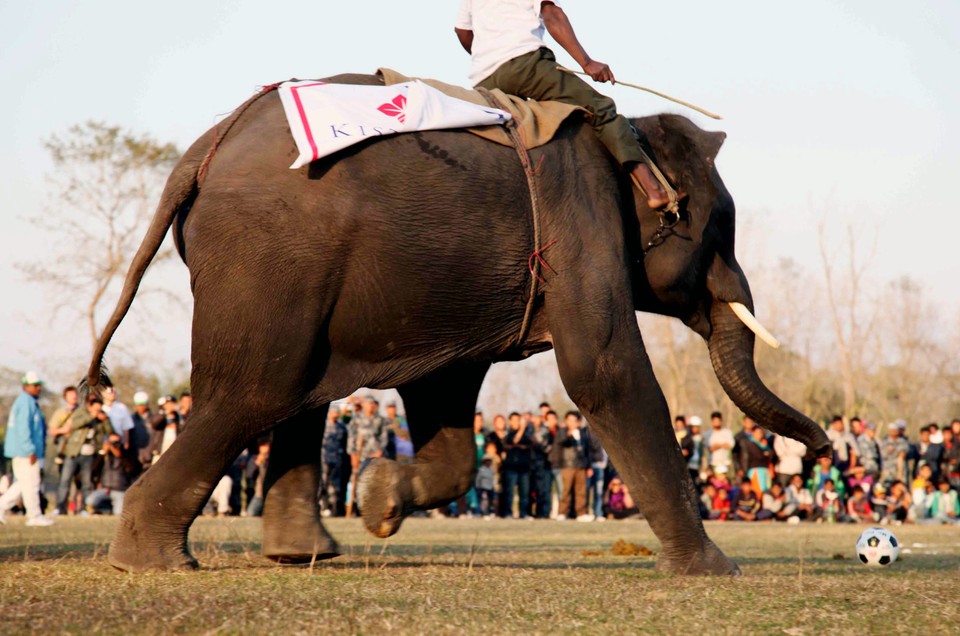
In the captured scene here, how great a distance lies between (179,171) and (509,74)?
2187 millimetres

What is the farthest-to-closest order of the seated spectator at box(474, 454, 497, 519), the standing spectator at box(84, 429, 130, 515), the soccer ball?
1. the seated spectator at box(474, 454, 497, 519)
2. the standing spectator at box(84, 429, 130, 515)
3. the soccer ball

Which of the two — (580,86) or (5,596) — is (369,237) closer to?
(580,86)

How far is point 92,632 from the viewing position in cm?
445

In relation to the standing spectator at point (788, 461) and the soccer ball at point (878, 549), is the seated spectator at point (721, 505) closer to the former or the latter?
the standing spectator at point (788, 461)

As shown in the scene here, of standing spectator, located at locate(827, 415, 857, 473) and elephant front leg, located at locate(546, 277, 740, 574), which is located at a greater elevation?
standing spectator, located at locate(827, 415, 857, 473)

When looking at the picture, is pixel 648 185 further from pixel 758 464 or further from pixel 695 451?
pixel 758 464

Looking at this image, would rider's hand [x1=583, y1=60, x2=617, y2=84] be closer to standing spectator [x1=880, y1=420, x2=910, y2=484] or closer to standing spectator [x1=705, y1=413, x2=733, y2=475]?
standing spectator [x1=705, y1=413, x2=733, y2=475]

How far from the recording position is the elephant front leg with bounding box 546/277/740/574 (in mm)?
7230

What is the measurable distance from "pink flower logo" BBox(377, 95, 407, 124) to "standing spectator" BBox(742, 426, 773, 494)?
20.3 m

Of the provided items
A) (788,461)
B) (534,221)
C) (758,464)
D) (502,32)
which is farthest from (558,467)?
(534,221)

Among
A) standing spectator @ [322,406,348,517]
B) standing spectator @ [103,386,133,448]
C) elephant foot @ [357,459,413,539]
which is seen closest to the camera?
elephant foot @ [357,459,413,539]

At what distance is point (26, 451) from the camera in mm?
18438

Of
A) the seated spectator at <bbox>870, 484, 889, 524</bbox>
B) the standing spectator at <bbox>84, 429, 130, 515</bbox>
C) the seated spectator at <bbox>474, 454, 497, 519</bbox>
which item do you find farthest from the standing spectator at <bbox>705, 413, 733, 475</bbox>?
the standing spectator at <bbox>84, 429, 130, 515</bbox>

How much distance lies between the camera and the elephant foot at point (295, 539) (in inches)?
309
